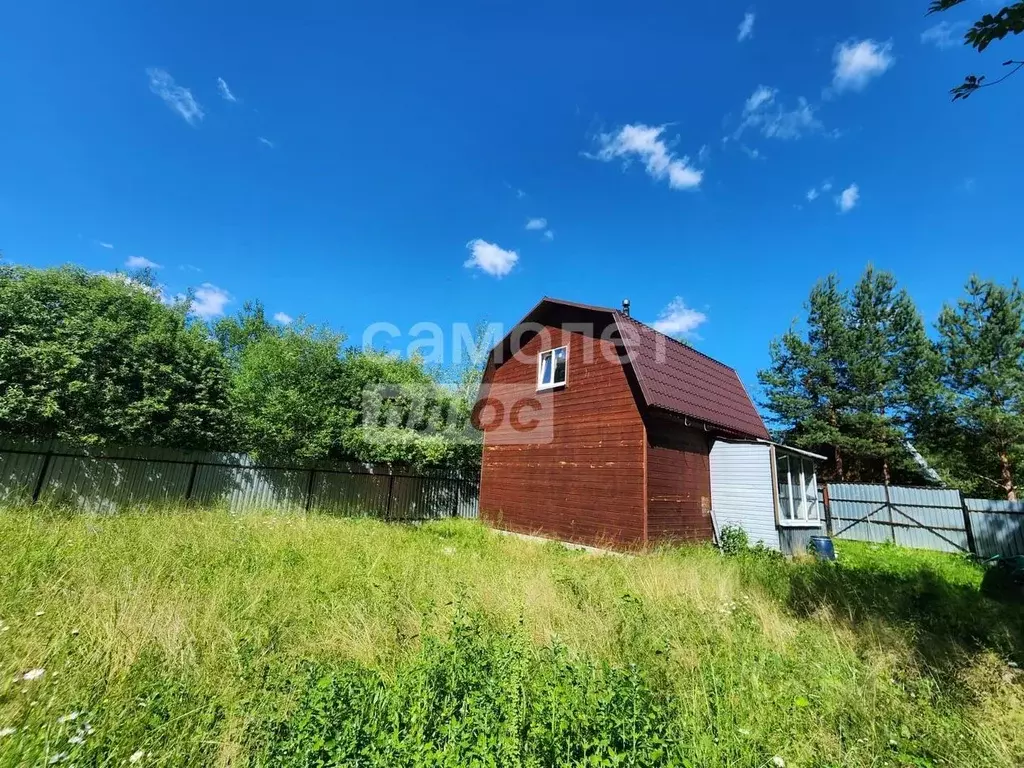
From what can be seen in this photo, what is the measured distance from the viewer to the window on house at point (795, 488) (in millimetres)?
11672

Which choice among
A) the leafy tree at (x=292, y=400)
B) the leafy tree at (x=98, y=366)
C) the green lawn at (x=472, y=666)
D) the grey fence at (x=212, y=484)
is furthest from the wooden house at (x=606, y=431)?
the leafy tree at (x=98, y=366)

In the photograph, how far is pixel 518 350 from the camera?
14.7 m

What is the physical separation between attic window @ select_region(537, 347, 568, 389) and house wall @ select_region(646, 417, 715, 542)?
10.9 feet

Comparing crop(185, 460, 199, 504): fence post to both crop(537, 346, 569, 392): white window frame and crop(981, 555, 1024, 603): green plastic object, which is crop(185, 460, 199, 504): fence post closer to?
crop(537, 346, 569, 392): white window frame

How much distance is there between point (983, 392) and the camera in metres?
19.1

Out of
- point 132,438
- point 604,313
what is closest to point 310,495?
point 132,438

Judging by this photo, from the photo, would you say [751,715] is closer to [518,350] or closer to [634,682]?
[634,682]

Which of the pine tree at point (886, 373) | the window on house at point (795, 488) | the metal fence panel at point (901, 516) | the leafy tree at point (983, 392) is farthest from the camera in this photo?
the pine tree at point (886, 373)

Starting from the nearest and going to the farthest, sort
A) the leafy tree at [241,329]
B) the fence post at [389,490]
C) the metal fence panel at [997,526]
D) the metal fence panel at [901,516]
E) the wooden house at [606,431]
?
1. the wooden house at [606,431]
2. the metal fence panel at [997,526]
3. the metal fence panel at [901,516]
4. the fence post at [389,490]
5. the leafy tree at [241,329]

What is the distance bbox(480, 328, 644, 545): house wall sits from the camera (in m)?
10.6

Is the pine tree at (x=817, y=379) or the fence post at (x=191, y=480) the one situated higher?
the pine tree at (x=817, y=379)

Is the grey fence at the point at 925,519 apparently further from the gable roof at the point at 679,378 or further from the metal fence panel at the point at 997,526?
the gable roof at the point at 679,378

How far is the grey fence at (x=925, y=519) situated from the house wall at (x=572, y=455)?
30.7ft

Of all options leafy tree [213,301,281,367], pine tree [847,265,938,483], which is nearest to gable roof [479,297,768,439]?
pine tree [847,265,938,483]
